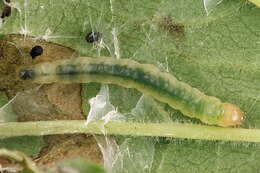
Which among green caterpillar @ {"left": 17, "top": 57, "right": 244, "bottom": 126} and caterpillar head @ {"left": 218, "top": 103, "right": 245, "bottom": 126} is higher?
green caterpillar @ {"left": 17, "top": 57, "right": 244, "bottom": 126}

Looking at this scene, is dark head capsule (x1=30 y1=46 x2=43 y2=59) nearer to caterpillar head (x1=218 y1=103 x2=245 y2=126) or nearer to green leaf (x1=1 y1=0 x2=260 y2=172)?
green leaf (x1=1 y1=0 x2=260 y2=172)

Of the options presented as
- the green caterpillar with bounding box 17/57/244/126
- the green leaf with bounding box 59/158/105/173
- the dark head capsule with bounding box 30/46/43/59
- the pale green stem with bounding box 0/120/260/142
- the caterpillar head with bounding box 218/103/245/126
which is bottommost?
the green leaf with bounding box 59/158/105/173

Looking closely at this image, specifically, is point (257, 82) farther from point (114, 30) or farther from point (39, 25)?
point (39, 25)

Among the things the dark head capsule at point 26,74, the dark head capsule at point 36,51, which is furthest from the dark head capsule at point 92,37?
the dark head capsule at point 26,74

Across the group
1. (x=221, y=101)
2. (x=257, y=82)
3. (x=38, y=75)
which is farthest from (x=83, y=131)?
(x=257, y=82)

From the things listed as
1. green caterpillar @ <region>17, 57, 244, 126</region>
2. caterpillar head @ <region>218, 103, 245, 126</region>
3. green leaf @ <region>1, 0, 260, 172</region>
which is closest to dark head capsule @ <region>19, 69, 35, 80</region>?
green caterpillar @ <region>17, 57, 244, 126</region>

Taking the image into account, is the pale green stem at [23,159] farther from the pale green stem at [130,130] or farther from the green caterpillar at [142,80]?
the green caterpillar at [142,80]

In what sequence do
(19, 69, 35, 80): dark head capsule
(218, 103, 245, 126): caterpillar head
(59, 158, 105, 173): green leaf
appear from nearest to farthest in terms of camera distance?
(59, 158, 105, 173): green leaf, (218, 103, 245, 126): caterpillar head, (19, 69, 35, 80): dark head capsule
